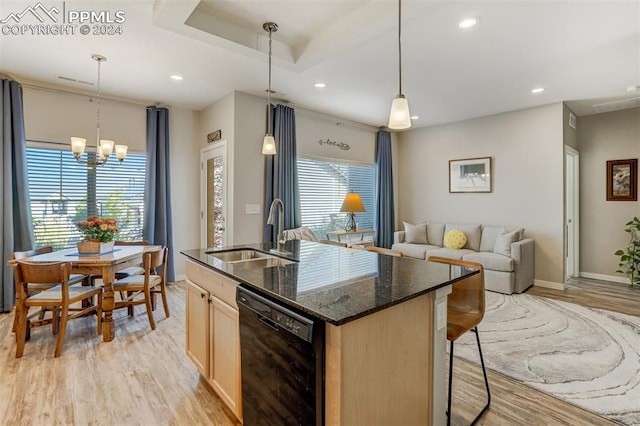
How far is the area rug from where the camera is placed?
7.34ft

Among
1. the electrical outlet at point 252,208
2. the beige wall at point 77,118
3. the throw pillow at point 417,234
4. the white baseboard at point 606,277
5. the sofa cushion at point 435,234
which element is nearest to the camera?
the beige wall at point 77,118

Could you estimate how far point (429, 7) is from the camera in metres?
2.27

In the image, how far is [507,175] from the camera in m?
5.42

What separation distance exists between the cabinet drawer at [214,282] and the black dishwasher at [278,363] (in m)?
0.15

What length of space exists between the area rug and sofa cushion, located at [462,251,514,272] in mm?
598

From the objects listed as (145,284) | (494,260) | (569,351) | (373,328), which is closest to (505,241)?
(494,260)

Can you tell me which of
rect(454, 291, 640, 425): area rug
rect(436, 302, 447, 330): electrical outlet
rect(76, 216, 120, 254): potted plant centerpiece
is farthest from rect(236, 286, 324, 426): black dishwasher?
rect(76, 216, 120, 254): potted plant centerpiece

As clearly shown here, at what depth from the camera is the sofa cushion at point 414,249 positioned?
5.58 meters

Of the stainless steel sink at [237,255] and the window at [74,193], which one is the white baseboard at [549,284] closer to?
the stainless steel sink at [237,255]

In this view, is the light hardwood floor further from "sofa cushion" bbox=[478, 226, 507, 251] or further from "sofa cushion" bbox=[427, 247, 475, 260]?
"sofa cushion" bbox=[478, 226, 507, 251]

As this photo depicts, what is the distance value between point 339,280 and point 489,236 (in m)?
4.60

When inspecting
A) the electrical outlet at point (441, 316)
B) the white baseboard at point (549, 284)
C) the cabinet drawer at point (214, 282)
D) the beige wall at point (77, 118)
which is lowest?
the white baseboard at point (549, 284)

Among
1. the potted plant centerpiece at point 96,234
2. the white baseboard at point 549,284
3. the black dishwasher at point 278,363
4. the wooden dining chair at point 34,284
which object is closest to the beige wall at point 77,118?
the wooden dining chair at point 34,284

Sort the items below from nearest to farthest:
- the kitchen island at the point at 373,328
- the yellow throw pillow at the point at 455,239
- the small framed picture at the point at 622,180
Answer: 1. the kitchen island at the point at 373,328
2. the small framed picture at the point at 622,180
3. the yellow throw pillow at the point at 455,239
